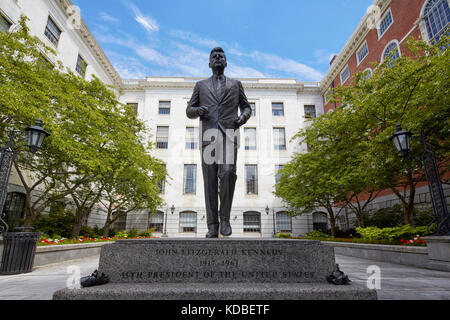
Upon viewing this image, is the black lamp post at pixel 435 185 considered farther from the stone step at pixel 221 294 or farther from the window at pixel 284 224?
the window at pixel 284 224

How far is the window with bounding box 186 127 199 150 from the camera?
2756cm

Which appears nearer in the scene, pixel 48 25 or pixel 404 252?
pixel 404 252

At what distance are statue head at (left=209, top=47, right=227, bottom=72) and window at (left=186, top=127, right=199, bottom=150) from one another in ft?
74.6

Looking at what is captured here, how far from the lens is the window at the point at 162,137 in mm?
27797

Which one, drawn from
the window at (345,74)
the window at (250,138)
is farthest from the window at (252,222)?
the window at (345,74)

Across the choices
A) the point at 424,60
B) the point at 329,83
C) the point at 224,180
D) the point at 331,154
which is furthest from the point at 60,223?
the point at 329,83

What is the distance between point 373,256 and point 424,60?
8.09m

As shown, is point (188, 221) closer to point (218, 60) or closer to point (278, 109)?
point (278, 109)

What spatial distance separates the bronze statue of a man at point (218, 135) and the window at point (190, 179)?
2186cm

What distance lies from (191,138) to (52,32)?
15.0m

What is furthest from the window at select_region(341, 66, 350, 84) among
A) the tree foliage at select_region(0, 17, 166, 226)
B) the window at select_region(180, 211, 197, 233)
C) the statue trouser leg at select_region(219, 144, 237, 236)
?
the statue trouser leg at select_region(219, 144, 237, 236)

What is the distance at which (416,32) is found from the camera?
16219mm

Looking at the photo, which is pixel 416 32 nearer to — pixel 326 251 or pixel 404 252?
pixel 404 252

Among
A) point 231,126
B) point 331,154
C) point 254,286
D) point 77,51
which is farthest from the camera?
point 77,51
